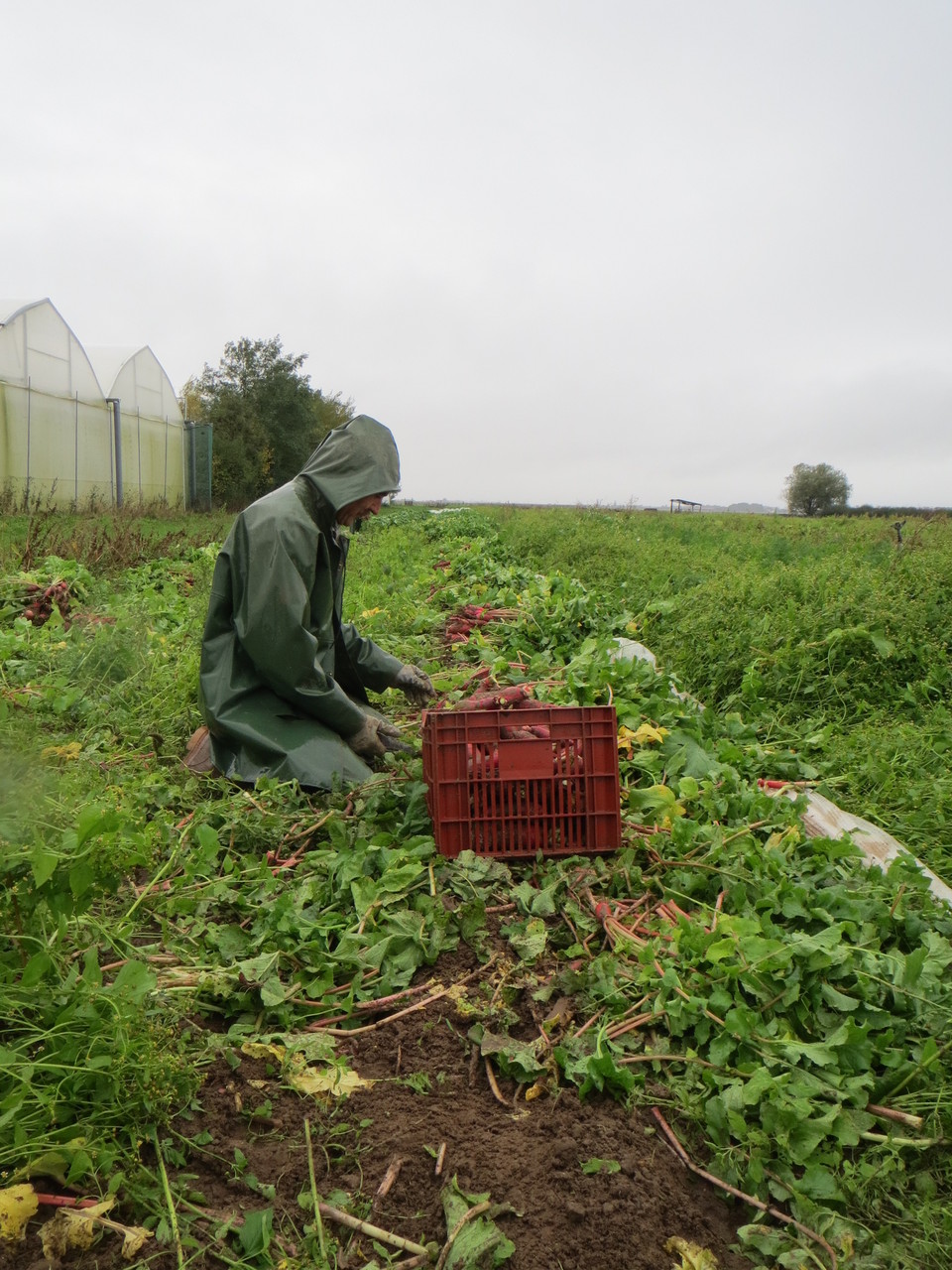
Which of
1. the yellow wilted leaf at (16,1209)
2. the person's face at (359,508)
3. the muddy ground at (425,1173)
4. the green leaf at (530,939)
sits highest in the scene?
the person's face at (359,508)

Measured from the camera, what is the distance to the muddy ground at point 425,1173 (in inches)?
66.6

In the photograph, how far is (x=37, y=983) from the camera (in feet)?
5.75

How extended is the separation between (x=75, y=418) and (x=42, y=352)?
1404mm

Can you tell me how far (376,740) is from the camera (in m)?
3.86

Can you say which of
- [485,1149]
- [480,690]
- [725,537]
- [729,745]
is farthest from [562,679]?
[725,537]

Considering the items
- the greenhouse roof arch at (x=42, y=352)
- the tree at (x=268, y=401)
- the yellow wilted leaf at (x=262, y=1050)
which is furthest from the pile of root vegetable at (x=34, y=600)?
the tree at (x=268, y=401)

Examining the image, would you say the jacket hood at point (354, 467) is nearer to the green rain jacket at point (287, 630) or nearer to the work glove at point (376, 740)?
the green rain jacket at point (287, 630)

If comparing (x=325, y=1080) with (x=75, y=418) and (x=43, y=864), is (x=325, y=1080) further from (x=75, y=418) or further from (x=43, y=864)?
(x=75, y=418)

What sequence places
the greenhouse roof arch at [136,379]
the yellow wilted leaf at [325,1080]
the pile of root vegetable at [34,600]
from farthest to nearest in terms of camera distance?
the greenhouse roof arch at [136,379] → the pile of root vegetable at [34,600] → the yellow wilted leaf at [325,1080]

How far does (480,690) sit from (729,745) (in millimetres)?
1482

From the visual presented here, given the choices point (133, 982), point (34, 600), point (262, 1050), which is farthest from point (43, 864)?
point (34, 600)

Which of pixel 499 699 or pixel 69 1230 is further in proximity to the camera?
pixel 499 699

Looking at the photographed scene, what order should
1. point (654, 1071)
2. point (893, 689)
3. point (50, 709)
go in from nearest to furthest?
1. point (654, 1071)
2. point (50, 709)
3. point (893, 689)

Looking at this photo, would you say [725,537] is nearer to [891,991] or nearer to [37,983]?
[891,991]
